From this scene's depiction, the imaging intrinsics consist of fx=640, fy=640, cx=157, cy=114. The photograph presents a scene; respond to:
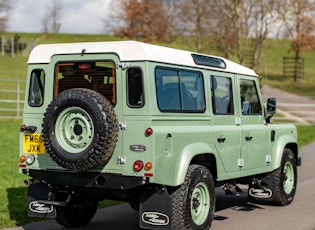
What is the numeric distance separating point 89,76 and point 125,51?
2.03 feet

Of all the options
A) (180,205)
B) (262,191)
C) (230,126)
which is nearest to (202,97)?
(230,126)

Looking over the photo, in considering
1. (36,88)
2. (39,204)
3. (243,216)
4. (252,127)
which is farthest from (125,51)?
(243,216)

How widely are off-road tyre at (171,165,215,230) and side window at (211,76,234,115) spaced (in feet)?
3.95

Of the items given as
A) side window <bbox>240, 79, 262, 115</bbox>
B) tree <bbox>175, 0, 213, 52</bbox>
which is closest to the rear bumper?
side window <bbox>240, 79, 262, 115</bbox>

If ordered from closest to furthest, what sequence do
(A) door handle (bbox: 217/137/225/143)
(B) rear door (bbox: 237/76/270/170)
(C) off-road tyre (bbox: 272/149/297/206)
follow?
(A) door handle (bbox: 217/137/225/143) → (B) rear door (bbox: 237/76/270/170) → (C) off-road tyre (bbox: 272/149/297/206)

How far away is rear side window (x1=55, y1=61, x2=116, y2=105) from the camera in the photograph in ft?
25.3

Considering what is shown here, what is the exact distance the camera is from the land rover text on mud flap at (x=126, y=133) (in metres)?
7.39

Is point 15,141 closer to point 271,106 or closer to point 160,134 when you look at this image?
point 271,106

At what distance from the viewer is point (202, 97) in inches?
339

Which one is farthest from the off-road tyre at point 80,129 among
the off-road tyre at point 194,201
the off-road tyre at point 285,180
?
the off-road tyre at point 285,180

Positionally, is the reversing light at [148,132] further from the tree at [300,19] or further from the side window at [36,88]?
the tree at [300,19]

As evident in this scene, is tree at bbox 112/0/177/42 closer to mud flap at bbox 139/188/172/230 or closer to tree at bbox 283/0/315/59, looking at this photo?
tree at bbox 283/0/315/59

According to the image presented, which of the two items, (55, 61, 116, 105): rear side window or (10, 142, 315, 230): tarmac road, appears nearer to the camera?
(55, 61, 116, 105): rear side window

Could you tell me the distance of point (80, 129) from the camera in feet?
24.4
